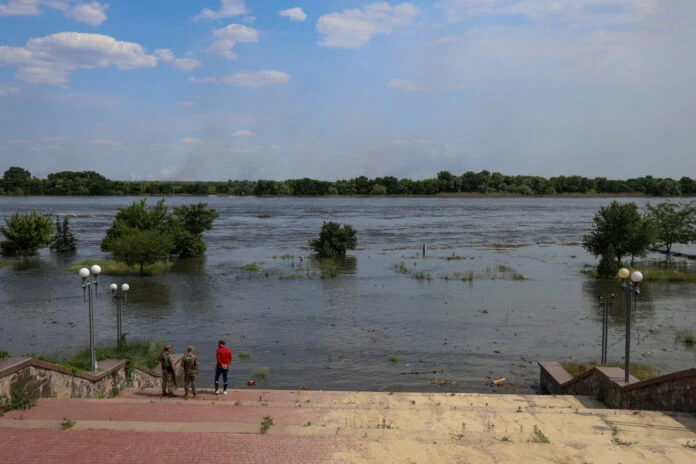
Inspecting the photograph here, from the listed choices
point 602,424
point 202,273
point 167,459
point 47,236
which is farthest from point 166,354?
point 47,236

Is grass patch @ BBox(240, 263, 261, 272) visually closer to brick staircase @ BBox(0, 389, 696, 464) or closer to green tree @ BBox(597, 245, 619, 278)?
green tree @ BBox(597, 245, 619, 278)

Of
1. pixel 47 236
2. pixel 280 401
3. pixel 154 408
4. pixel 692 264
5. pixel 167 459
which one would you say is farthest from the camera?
pixel 47 236

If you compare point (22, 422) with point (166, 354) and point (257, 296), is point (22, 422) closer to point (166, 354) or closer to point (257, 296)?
point (166, 354)

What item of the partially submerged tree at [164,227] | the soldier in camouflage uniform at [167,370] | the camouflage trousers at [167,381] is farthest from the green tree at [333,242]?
the soldier in camouflage uniform at [167,370]

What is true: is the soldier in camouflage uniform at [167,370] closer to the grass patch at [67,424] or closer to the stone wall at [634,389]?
the grass patch at [67,424]

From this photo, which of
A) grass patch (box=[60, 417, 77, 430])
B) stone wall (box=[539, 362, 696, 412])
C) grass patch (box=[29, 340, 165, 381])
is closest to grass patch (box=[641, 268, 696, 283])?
stone wall (box=[539, 362, 696, 412])

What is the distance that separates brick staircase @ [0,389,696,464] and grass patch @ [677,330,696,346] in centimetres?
1425

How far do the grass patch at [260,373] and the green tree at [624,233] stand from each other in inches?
1328

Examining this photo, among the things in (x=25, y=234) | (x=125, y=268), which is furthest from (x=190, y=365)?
(x=25, y=234)

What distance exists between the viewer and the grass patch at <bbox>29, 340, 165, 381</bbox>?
46.0 feet

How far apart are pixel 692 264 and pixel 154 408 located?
164 ft

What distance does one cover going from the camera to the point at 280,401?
13258mm

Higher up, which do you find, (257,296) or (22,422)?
(22,422)

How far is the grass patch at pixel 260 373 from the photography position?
18844 mm
